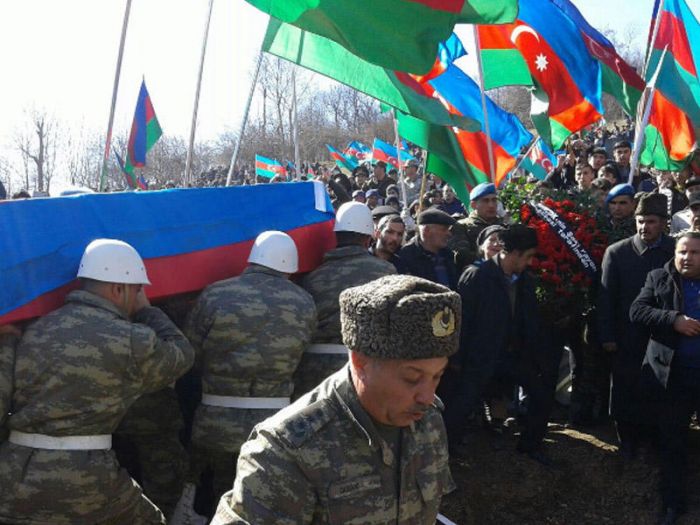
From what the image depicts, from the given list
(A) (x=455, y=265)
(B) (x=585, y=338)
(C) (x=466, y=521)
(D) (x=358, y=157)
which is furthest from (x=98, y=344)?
(D) (x=358, y=157)

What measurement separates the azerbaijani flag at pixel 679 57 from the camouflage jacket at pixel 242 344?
543 centimetres

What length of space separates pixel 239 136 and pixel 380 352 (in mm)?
5060

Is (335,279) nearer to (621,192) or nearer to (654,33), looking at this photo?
(621,192)

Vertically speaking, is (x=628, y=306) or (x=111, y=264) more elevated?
(x=111, y=264)

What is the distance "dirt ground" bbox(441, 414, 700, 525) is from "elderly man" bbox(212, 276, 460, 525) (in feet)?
12.7

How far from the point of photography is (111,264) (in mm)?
4043

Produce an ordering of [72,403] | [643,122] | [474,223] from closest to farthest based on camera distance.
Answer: [72,403] → [474,223] → [643,122]

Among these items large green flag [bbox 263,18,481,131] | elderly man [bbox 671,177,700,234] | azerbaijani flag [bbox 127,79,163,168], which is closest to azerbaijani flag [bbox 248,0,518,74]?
large green flag [bbox 263,18,481,131]

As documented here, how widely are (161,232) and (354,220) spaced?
1267 millimetres

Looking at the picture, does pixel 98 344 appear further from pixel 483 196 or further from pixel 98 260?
pixel 483 196

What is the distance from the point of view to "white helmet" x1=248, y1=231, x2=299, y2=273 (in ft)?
15.5

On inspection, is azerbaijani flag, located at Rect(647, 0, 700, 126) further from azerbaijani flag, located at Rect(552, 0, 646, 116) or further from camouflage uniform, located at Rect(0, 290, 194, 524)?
camouflage uniform, located at Rect(0, 290, 194, 524)

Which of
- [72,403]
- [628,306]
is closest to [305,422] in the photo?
[72,403]

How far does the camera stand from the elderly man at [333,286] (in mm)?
5176
